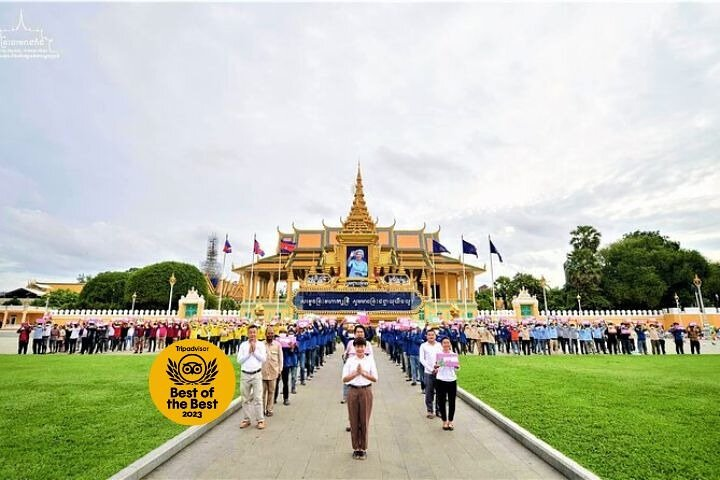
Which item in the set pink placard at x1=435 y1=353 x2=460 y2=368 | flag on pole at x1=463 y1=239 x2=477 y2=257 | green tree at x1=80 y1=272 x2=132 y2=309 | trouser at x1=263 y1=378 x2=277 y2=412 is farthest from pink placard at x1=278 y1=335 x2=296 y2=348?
green tree at x1=80 y1=272 x2=132 y2=309

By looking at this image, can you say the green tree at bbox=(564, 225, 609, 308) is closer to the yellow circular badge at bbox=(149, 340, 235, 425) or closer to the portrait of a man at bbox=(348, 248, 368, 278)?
the portrait of a man at bbox=(348, 248, 368, 278)

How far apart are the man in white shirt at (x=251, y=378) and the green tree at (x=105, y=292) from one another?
169 ft

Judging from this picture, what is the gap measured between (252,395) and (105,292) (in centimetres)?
5456

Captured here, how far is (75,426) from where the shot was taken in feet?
21.1

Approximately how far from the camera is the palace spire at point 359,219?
43.7m

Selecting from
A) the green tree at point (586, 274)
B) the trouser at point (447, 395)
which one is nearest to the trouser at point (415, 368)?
the trouser at point (447, 395)

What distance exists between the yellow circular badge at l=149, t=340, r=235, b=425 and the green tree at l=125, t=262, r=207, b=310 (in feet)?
153

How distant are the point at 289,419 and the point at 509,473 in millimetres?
4226

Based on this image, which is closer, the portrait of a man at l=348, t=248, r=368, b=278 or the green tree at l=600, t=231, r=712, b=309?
the portrait of a man at l=348, t=248, r=368, b=278

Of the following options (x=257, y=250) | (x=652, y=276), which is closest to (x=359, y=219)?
(x=257, y=250)

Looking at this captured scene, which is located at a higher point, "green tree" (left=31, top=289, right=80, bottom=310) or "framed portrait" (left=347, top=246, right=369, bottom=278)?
"framed portrait" (left=347, top=246, right=369, bottom=278)

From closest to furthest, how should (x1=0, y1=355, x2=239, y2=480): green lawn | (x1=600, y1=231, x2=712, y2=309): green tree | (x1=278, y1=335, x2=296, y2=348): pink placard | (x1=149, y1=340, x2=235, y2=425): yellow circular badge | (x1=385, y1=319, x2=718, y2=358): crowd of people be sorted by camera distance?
1. (x1=0, y1=355, x2=239, y2=480): green lawn
2. (x1=149, y1=340, x2=235, y2=425): yellow circular badge
3. (x1=278, y1=335, x2=296, y2=348): pink placard
4. (x1=385, y1=319, x2=718, y2=358): crowd of people
5. (x1=600, y1=231, x2=712, y2=309): green tree

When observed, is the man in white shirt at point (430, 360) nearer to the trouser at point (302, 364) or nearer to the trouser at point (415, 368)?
the trouser at point (415, 368)

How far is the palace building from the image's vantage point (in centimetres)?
3641
